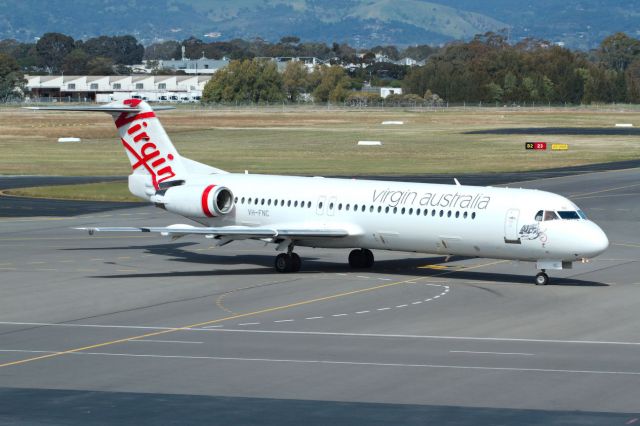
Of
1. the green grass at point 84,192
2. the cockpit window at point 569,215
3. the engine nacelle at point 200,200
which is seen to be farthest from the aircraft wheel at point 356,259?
the green grass at point 84,192

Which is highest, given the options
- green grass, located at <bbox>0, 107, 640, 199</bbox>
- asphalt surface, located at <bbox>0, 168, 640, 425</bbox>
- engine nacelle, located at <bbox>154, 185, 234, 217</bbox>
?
engine nacelle, located at <bbox>154, 185, 234, 217</bbox>

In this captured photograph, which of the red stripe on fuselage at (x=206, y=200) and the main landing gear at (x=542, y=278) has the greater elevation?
the red stripe on fuselage at (x=206, y=200)

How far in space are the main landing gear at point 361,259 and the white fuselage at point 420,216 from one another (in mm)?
1473

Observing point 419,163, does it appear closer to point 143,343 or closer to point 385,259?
point 385,259

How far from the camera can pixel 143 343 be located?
1229 inches

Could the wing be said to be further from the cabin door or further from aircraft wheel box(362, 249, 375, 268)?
the cabin door

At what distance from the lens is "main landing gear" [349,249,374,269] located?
4478 centimetres

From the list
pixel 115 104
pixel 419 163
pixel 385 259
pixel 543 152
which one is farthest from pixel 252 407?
pixel 543 152

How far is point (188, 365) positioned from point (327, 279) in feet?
47.2

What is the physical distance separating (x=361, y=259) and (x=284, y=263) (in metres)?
2.99

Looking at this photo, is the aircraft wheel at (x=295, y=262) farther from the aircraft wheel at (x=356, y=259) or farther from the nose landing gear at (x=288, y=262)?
the aircraft wheel at (x=356, y=259)

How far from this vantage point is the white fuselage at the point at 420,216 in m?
39.2

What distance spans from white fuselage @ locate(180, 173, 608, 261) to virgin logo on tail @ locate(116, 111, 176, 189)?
6.36 ft

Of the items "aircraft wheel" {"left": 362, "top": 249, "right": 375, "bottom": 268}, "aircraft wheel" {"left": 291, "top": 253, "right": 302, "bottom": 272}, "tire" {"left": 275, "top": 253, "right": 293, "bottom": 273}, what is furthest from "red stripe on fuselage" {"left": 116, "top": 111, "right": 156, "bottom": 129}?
"aircraft wheel" {"left": 362, "top": 249, "right": 375, "bottom": 268}
